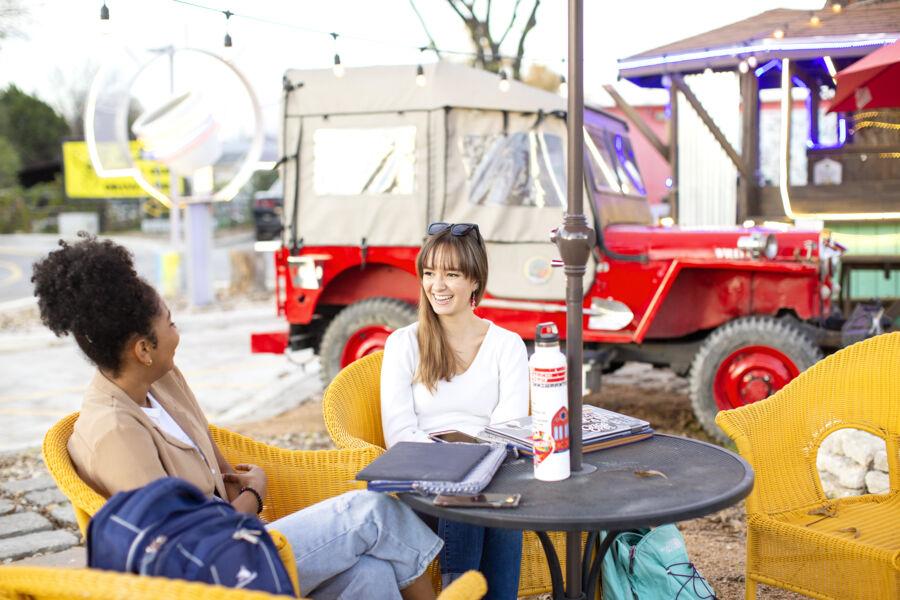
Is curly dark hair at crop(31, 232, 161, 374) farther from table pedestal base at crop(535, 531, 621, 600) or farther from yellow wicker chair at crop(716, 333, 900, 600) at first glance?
yellow wicker chair at crop(716, 333, 900, 600)

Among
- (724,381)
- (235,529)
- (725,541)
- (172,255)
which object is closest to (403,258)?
(724,381)

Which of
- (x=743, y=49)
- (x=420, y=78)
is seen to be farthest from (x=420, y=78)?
(x=743, y=49)

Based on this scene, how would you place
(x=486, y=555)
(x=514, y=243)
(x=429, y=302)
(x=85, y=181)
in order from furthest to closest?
(x=85, y=181) → (x=514, y=243) → (x=429, y=302) → (x=486, y=555)

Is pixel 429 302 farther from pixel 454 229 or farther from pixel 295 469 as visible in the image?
pixel 295 469

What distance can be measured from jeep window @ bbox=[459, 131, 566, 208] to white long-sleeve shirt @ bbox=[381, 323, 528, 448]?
137 inches

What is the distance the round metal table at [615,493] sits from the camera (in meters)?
2.02

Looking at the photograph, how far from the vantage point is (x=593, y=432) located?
2.61m

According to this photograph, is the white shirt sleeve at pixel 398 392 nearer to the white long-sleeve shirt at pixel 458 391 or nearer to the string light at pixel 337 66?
the white long-sleeve shirt at pixel 458 391

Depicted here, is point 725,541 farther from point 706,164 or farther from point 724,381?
point 706,164

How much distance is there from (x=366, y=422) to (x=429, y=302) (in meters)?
0.50

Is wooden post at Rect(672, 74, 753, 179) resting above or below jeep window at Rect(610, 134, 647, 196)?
above

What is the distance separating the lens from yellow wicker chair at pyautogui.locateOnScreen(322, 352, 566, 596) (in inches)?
118

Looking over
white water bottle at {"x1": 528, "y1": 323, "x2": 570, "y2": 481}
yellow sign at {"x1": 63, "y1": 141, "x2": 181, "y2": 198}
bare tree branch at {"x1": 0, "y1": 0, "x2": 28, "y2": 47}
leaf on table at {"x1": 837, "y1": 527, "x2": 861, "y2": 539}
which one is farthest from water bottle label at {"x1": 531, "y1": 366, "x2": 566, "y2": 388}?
yellow sign at {"x1": 63, "y1": 141, "x2": 181, "y2": 198}

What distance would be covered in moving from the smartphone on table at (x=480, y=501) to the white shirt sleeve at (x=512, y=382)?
950mm
